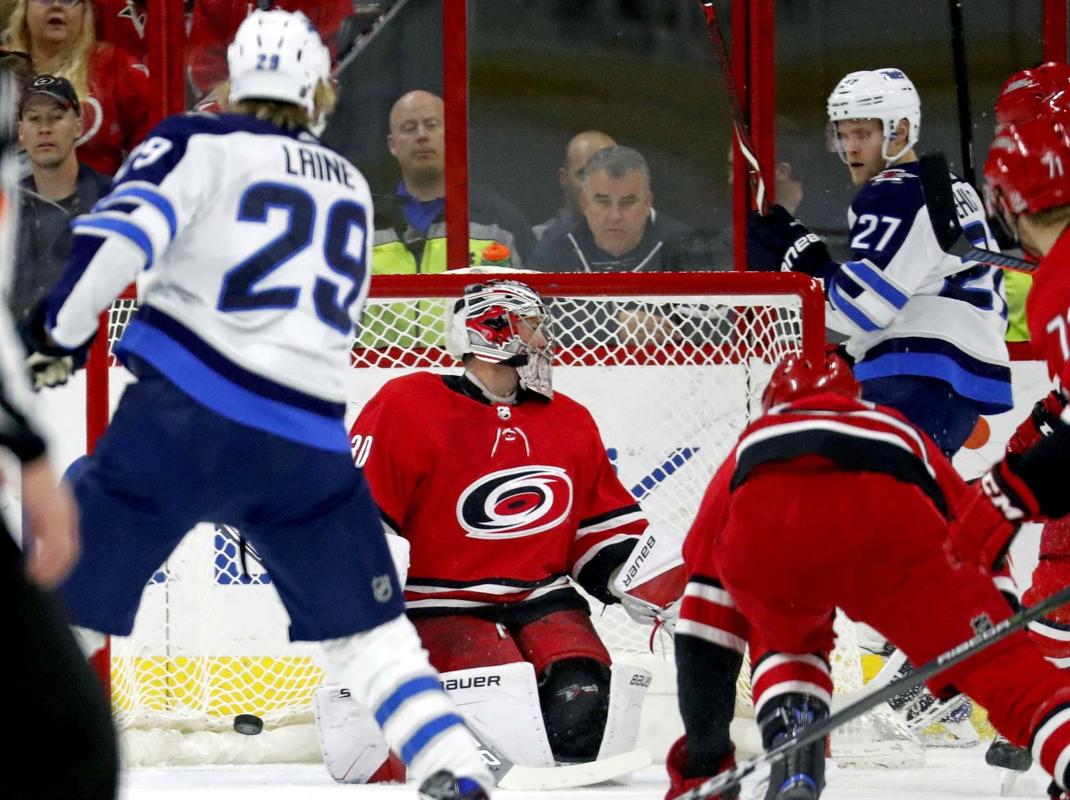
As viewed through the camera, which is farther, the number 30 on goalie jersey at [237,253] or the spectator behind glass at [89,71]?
the spectator behind glass at [89,71]

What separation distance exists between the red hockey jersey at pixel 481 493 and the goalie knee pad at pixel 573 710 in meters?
0.18

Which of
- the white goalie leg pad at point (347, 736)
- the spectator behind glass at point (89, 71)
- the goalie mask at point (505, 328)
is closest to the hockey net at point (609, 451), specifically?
the goalie mask at point (505, 328)

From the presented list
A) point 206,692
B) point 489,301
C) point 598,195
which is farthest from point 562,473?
point 598,195

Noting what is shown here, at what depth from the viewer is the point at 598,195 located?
4973 mm

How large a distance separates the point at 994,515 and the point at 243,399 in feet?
3.58

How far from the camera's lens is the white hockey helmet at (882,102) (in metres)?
4.21

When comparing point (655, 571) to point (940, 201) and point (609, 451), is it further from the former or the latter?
point (940, 201)

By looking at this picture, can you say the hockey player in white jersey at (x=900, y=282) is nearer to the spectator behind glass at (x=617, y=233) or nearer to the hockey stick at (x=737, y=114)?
the hockey stick at (x=737, y=114)

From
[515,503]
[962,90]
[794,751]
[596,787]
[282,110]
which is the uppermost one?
[962,90]

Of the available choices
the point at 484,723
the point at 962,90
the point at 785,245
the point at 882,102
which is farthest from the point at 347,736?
the point at 962,90

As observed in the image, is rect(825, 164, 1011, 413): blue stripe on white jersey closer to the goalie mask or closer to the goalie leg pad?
the goalie mask

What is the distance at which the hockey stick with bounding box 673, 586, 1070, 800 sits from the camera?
8.38 ft

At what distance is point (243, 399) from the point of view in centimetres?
255

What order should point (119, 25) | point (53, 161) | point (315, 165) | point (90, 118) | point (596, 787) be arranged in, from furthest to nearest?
1. point (119, 25)
2. point (90, 118)
3. point (53, 161)
4. point (596, 787)
5. point (315, 165)
